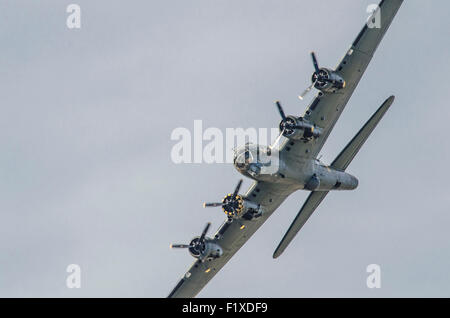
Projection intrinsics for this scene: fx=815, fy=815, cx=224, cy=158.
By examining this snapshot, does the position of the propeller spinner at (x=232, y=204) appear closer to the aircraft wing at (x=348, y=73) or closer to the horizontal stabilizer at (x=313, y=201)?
the aircraft wing at (x=348, y=73)

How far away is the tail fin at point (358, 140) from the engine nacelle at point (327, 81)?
461cm

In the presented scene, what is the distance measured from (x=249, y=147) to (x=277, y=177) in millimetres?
4454

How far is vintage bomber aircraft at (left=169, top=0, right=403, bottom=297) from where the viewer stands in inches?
2675

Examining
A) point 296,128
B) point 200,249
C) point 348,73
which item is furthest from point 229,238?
point 348,73

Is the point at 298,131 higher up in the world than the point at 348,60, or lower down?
lower down

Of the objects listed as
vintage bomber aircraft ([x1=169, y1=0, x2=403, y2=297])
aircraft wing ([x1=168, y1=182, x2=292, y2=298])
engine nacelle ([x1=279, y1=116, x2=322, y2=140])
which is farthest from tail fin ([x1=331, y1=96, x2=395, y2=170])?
engine nacelle ([x1=279, y1=116, x2=322, y2=140])

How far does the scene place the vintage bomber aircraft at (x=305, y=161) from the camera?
67.9m

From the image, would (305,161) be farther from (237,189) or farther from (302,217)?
(237,189)
